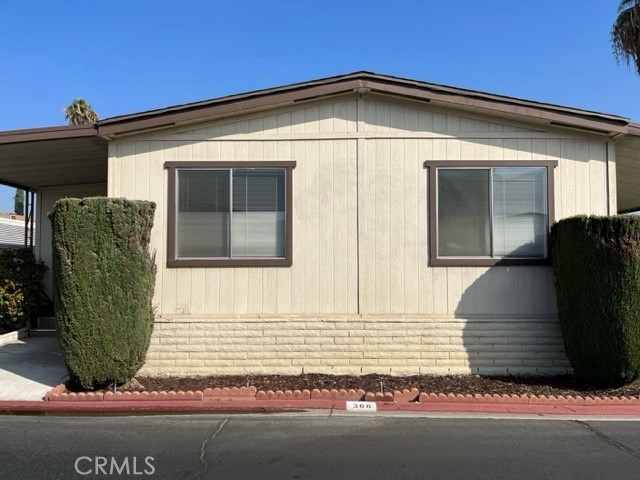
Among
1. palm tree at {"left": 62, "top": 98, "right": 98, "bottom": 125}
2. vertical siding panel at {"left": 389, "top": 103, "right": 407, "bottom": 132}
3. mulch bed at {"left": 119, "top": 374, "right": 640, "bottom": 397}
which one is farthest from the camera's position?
palm tree at {"left": 62, "top": 98, "right": 98, "bottom": 125}

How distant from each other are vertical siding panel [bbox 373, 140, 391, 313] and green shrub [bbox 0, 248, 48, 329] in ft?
24.3

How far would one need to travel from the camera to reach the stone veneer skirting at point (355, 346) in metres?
8.11

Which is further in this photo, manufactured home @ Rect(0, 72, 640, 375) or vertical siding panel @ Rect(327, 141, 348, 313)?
vertical siding panel @ Rect(327, 141, 348, 313)

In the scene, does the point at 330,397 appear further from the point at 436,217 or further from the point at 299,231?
the point at 436,217

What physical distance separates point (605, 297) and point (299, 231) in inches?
167

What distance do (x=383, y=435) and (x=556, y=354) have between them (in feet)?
12.0

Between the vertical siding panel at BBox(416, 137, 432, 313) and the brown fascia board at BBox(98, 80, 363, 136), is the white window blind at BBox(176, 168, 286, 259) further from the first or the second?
the vertical siding panel at BBox(416, 137, 432, 313)

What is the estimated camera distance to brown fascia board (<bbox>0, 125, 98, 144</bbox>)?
822 centimetres

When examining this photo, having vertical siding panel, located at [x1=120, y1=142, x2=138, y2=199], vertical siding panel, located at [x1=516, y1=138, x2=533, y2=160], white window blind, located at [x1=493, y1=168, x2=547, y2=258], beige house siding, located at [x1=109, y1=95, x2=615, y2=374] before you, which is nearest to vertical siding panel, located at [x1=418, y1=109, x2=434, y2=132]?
beige house siding, located at [x1=109, y1=95, x2=615, y2=374]

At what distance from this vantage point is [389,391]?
7.25 metres

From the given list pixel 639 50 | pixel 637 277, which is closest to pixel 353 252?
pixel 637 277

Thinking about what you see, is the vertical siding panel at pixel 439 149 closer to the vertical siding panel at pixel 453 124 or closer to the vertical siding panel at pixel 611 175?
the vertical siding panel at pixel 453 124

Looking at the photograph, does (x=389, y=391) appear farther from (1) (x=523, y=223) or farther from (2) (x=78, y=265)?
(2) (x=78, y=265)

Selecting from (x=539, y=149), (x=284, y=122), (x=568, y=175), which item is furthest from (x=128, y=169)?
(x=568, y=175)
